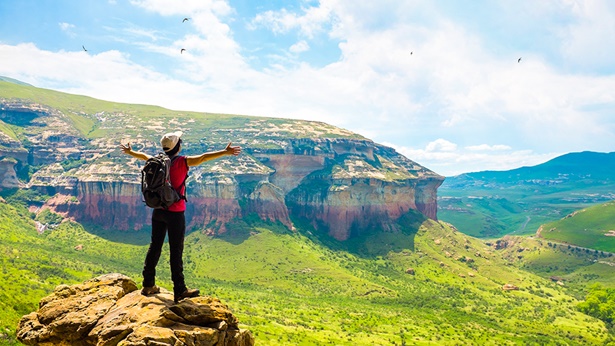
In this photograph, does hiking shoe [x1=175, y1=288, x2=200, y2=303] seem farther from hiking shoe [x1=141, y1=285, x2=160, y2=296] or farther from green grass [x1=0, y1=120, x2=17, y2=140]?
green grass [x1=0, y1=120, x2=17, y2=140]

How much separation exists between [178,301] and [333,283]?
416 feet

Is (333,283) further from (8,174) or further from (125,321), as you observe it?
(8,174)

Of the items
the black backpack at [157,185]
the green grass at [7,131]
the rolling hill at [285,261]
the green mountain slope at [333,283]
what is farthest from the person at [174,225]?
the green grass at [7,131]

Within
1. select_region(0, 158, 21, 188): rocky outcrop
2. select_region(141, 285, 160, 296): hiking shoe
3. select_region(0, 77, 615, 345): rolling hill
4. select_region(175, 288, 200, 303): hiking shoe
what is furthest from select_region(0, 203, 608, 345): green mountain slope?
select_region(175, 288, 200, 303): hiking shoe

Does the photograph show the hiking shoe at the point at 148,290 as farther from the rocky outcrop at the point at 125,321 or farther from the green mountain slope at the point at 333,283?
the green mountain slope at the point at 333,283

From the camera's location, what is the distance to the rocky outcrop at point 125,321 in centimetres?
1286

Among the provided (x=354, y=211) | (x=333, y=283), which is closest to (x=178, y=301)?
(x=333, y=283)

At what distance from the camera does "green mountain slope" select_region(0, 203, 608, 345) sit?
86.2 meters

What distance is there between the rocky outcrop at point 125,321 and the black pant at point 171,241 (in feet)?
2.23

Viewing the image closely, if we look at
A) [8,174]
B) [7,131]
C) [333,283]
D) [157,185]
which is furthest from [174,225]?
[7,131]

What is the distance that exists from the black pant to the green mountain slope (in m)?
42.1

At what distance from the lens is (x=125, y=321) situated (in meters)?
13.5

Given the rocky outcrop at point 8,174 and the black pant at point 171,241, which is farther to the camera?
the rocky outcrop at point 8,174

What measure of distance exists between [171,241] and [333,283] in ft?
417
